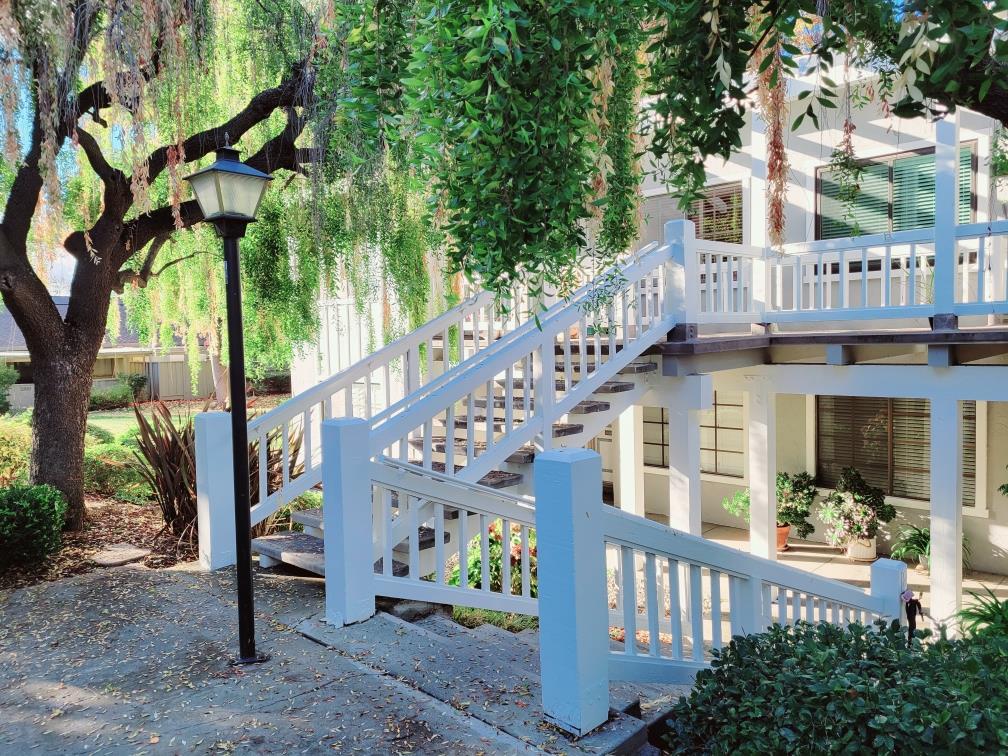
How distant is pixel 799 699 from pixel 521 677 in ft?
4.02

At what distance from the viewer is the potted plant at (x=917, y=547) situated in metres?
7.68

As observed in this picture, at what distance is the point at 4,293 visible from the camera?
4.86 meters

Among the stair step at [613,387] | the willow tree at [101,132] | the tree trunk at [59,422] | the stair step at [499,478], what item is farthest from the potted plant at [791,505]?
the tree trunk at [59,422]

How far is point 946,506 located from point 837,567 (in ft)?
8.29

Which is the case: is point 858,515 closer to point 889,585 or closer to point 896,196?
point 896,196

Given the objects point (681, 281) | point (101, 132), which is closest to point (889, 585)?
point (681, 281)

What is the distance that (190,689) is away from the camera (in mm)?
2902

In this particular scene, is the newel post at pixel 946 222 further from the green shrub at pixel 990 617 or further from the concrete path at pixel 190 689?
the concrete path at pixel 190 689

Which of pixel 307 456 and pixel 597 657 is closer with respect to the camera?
pixel 597 657

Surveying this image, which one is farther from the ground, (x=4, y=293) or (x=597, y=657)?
(x=4, y=293)

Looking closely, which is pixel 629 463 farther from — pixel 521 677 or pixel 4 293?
pixel 4 293

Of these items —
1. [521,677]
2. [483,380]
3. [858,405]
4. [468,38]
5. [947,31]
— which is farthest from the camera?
[858,405]

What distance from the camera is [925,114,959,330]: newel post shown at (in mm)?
5477

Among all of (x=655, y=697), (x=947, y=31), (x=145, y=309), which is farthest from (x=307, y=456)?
(x=947, y=31)
